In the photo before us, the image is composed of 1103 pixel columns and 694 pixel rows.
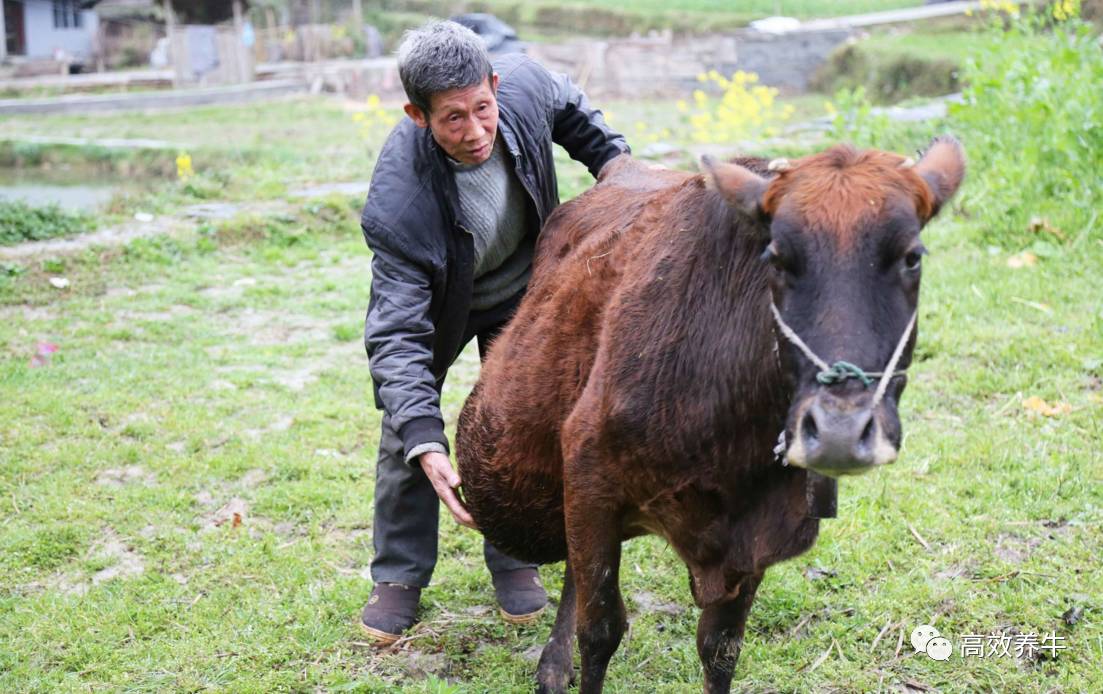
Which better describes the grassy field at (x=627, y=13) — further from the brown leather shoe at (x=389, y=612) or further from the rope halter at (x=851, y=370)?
the rope halter at (x=851, y=370)

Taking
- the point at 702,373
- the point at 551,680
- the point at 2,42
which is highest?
the point at 2,42

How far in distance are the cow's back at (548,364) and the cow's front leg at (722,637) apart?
0.64 m

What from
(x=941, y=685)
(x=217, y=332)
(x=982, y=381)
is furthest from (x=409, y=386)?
(x=217, y=332)

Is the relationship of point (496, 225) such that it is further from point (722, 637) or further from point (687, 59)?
point (687, 59)

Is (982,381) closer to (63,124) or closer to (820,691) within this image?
(820,691)

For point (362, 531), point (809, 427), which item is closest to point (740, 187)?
point (809, 427)

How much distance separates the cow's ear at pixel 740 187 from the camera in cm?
279

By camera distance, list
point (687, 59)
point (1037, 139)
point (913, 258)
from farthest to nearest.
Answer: point (687, 59), point (1037, 139), point (913, 258)

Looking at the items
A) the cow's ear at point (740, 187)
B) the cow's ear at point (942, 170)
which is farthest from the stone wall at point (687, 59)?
the cow's ear at point (740, 187)

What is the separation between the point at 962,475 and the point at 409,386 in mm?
2891

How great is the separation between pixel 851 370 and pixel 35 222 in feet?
29.9

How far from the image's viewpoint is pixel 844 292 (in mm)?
2547

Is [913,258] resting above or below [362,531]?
above

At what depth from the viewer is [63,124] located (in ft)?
76.2
